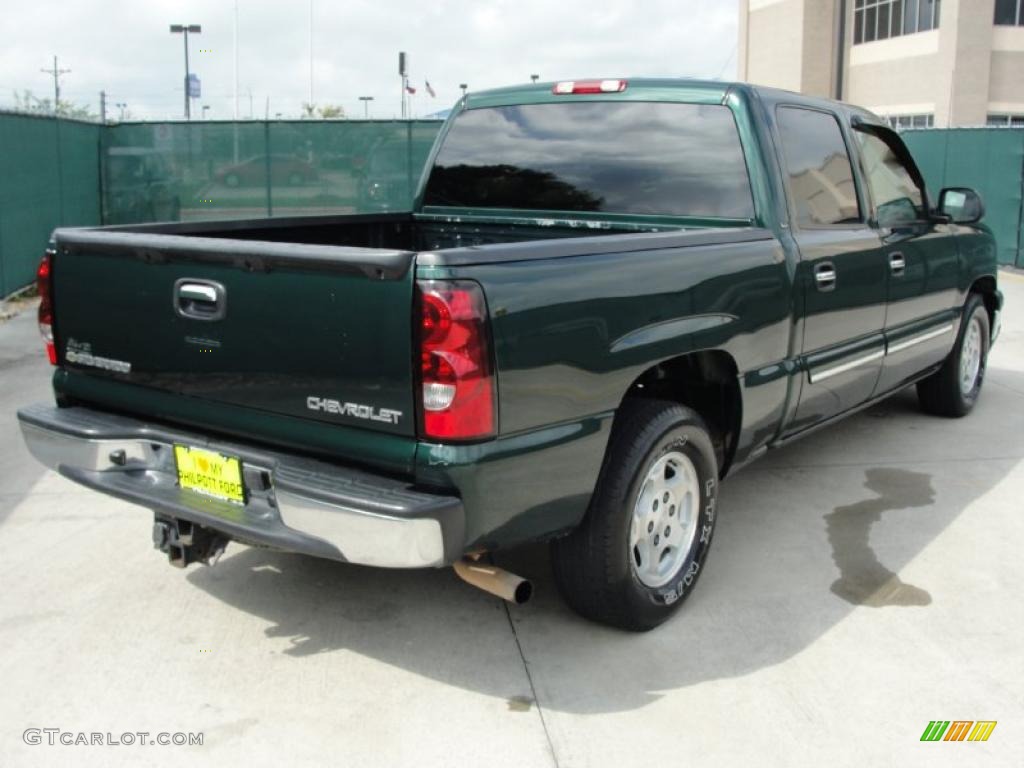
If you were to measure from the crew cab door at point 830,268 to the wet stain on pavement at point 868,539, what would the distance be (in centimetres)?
50

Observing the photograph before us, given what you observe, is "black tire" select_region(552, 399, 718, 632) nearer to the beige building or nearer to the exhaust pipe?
the exhaust pipe

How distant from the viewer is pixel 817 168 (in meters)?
4.91

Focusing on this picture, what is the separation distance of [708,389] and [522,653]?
1.30m

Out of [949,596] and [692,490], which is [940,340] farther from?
[692,490]

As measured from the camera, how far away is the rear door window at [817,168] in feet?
15.3

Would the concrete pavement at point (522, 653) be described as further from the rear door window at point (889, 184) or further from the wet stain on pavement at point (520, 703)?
the rear door window at point (889, 184)

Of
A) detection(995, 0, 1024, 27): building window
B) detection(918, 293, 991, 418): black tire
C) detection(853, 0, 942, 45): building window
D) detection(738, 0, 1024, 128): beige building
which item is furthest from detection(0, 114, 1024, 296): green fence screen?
detection(853, 0, 942, 45): building window

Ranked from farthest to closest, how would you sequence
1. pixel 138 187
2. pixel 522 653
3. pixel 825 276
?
1. pixel 138 187
2. pixel 825 276
3. pixel 522 653

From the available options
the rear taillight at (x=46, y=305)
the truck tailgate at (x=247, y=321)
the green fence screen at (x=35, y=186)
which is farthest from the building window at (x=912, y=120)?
the truck tailgate at (x=247, y=321)

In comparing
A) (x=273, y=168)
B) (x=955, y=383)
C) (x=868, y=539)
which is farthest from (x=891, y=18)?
(x=868, y=539)

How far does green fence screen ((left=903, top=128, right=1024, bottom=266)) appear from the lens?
14.8m

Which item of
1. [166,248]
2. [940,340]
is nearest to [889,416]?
[940,340]

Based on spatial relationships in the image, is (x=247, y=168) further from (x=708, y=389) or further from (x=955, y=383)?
(x=708, y=389)

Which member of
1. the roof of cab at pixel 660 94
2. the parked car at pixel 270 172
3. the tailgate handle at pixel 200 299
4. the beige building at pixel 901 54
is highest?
the beige building at pixel 901 54
